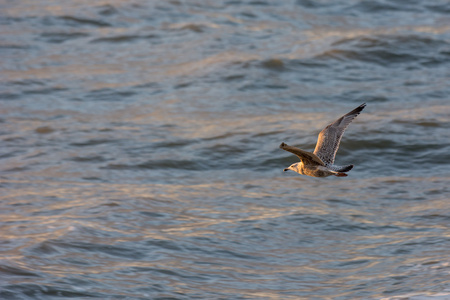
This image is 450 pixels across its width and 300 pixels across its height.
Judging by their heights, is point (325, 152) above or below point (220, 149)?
above

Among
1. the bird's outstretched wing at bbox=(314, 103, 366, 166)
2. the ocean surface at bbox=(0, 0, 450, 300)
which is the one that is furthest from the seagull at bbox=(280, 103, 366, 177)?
the ocean surface at bbox=(0, 0, 450, 300)

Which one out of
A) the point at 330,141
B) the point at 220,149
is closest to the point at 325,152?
the point at 330,141

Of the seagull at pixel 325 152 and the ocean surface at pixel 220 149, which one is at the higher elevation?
the seagull at pixel 325 152

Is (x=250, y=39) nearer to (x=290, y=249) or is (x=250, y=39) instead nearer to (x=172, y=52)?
(x=172, y=52)

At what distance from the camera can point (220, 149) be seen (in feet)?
36.5

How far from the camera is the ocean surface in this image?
7.34m

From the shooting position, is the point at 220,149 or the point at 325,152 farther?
the point at 220,149

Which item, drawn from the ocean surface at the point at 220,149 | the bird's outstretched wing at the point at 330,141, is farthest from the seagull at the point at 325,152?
the ocean surface at the point at 220,149

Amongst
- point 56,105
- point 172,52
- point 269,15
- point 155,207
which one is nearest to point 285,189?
point 155,207

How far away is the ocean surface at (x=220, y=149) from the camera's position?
289 inches

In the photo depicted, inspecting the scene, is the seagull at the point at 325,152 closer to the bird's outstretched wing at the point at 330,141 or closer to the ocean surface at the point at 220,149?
the bird's outstretched wing at the point at 330,141

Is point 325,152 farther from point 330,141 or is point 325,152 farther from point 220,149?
point 220,149

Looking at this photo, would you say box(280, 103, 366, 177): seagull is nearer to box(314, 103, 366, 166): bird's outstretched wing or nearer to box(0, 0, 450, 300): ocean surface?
box(314, 103, 366, 166): bird's outstretched wing

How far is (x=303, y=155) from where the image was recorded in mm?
5992
